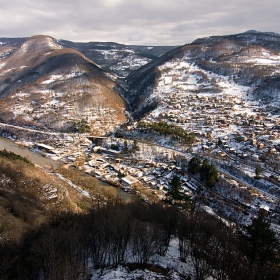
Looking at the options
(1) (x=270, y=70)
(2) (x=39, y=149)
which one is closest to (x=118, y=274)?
(2) (x=39, y=149)

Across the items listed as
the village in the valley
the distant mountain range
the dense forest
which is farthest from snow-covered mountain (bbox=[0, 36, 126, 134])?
the dense forest

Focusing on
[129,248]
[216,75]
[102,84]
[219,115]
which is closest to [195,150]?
[219,115]

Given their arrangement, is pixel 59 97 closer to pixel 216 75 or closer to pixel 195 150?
pixel 195 150

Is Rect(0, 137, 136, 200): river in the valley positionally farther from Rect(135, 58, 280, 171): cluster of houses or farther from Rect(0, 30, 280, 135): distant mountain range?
Rect(135, 58, 280, 171): cluster of houses

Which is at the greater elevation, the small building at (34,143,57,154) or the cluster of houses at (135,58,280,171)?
the cluster of houses at (135,58,280,171)

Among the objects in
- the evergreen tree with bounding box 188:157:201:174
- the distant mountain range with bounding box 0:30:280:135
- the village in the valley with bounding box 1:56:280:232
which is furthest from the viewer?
the distant mountain range with bounding box 0:30:280:135

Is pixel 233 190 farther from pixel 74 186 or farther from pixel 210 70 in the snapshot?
pixel 210 70

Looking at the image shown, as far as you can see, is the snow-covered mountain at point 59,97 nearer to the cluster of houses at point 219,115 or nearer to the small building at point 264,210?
the cluster of houses at point 219,115

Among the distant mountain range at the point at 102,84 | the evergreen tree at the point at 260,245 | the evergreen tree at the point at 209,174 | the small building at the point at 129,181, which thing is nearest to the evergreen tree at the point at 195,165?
the evergreen tree at the point at 209,174
